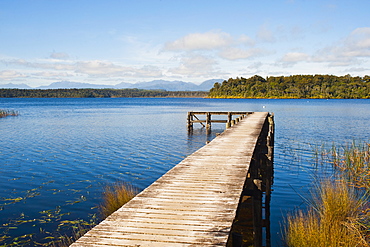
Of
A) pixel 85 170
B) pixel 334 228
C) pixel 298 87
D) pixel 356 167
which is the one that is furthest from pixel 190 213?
pixel 298 87

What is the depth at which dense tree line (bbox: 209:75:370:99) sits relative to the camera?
136 metres

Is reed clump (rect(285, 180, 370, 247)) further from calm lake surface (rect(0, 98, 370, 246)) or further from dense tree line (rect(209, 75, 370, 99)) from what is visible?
dense tree line (rect(209, 75, 370, 99))

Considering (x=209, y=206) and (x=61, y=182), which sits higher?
(x=209, y=206)

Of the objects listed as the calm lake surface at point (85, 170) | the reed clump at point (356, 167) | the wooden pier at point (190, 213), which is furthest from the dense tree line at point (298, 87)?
the wooden pier at point (190, 213)

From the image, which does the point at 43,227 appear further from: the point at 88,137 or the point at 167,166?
the point at 88,137

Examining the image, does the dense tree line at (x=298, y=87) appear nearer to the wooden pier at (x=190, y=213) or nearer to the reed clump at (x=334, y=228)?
the reed clump at (x=334, y=228)

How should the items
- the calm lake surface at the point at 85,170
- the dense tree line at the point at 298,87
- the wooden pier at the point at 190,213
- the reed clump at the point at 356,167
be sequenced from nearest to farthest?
the wooden pier at the point at 190,213 < the calm lake surface at the point at 85,170 < the reed clump at the point at 356,167 < the dense tree line at the point at 298,87

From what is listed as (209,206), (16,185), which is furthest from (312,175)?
(16,185)

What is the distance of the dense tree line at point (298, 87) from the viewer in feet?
447

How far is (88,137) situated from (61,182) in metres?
12.9

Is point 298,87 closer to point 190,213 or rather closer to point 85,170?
point 85,170

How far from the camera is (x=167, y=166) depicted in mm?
15031

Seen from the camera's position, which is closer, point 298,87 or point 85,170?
point 85,170

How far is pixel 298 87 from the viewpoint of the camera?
504ft
